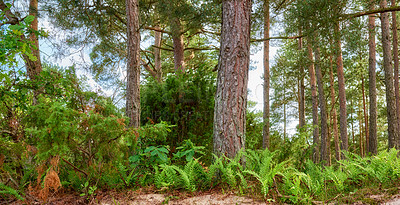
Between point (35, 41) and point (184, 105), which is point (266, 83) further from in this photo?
point (35, 41)

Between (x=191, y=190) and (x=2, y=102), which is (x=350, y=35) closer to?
(x=191, y=190)

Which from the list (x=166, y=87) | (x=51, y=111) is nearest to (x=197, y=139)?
(x=166, y=87)

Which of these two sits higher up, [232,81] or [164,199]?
[232,81]

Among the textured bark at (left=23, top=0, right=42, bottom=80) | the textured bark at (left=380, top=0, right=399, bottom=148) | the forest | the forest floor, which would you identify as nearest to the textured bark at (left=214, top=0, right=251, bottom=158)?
the forest

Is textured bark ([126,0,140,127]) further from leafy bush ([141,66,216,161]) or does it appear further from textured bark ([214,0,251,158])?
textured bark ([214,0,251,158])

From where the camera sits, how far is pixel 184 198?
11.2 feet

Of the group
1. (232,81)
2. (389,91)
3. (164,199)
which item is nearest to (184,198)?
(164,199)

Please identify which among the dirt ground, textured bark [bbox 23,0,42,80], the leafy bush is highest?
textured bark [bbox 23,0,42,80]

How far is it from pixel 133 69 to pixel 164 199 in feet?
9.67

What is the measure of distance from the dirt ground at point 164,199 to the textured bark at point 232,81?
3.02ft

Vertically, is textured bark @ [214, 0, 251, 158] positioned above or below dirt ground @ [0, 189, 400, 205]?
above

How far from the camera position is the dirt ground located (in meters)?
3.13

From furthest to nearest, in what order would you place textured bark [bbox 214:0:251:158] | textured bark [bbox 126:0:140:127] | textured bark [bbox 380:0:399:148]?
textured bark [bbox 380:0:399:148]
textured bark [bbox 126:0:140:127]
textured bark [bbox 214:0:251:158]

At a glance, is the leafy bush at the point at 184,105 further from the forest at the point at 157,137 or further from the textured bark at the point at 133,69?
the textured bark at the point at 133,69
